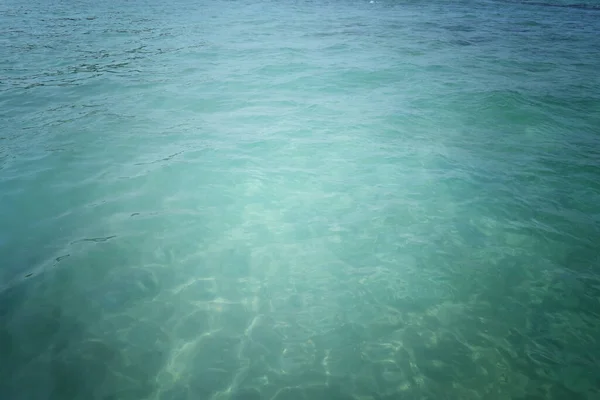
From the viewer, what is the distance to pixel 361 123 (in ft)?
34.9

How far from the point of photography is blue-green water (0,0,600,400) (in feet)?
14.1

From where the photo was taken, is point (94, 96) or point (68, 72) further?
point (68, 72)

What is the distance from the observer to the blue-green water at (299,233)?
14.1ft

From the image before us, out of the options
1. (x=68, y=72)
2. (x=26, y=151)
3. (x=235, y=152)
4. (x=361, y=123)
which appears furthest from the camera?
(x=68, y=72)

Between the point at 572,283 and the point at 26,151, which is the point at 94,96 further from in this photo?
the point at 572,283

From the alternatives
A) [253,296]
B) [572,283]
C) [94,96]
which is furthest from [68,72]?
[572,283]

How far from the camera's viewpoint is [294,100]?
40.5 feet

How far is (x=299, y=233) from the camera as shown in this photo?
21.9 feet

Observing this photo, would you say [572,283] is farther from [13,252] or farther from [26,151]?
[26,151]

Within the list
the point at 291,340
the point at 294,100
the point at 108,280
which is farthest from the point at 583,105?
the point at 108,280

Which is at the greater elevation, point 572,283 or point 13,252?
point 13,252

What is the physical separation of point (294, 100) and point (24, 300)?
32.9 ft

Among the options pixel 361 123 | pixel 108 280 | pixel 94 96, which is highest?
pixel 94 96

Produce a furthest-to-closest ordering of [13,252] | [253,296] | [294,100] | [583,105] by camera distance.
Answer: [294,100]
[583,105]
[13,252]
[253,296]
